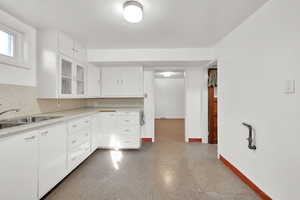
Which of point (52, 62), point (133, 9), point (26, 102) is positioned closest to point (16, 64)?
point (52, 62)

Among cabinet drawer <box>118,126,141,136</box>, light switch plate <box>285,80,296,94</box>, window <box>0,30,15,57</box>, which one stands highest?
window <box>0,30,15,57</box>

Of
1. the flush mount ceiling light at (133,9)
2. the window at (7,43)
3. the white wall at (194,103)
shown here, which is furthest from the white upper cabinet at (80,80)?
the white wall at (194,103)

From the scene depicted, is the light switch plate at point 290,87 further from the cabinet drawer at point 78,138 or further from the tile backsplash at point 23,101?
the tile backsplash at point 23,101

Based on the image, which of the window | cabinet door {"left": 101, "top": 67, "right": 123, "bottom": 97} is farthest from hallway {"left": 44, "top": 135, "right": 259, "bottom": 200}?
the window

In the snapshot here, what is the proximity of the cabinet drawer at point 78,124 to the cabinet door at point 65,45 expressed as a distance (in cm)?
120

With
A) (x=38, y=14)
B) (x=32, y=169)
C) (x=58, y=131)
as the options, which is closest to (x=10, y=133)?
(x=32, y=169)

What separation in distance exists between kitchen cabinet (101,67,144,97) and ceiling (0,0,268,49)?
0.92 metres

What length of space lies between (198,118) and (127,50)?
2451 mm

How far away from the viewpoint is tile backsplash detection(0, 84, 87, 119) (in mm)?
1923

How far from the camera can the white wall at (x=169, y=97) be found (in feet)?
26.7

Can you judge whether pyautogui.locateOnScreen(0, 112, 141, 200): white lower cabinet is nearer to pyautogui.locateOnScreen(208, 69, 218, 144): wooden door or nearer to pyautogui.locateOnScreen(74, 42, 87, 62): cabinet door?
pyautogui.locateOnScreen(74, 42, 87, 62): cabinet door

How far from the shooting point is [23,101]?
2.17 meters

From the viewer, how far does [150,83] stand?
396cm

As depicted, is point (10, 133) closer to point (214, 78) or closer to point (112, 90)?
point (112, 90)
